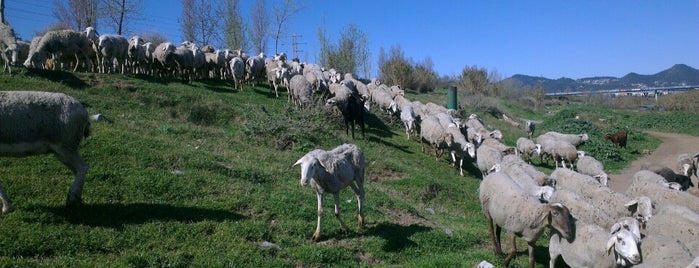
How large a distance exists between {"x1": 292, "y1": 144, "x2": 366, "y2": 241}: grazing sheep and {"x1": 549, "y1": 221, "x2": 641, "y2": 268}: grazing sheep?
3459 millimetres

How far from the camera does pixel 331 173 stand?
809 cm

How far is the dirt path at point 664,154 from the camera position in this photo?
1917 cm

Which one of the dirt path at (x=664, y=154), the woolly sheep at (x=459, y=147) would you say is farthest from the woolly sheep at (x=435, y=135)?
the dirt path at (x=664, y=154)

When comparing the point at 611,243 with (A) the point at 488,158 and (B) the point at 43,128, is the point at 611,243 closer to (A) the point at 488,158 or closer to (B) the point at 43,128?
(B) the point at 43,128

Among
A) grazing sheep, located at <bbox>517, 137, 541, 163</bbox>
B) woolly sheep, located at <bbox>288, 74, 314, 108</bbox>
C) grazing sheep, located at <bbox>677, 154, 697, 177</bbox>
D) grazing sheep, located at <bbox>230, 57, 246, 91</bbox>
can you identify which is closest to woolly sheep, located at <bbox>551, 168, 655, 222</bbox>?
grazing sheep, located at <bbox>677, 154, 697, 177</bbox>

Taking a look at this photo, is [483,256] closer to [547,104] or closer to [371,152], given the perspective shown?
[371,152]

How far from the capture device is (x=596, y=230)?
705 cm

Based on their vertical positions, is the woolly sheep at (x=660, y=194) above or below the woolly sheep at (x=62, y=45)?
below

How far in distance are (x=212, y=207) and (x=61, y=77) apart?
1214cm

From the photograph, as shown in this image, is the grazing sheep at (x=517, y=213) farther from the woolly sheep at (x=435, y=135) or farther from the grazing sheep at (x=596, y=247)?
the woolly sheep at (x=435, y=135)

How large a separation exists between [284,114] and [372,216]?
826 cm

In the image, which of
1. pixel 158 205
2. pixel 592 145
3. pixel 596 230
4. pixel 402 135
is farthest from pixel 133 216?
pixel 592 145

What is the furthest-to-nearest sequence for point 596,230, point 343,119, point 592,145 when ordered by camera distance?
point 592,145 < point 343,119 < point 596,230

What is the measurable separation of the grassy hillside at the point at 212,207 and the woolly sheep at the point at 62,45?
2.35 meters
